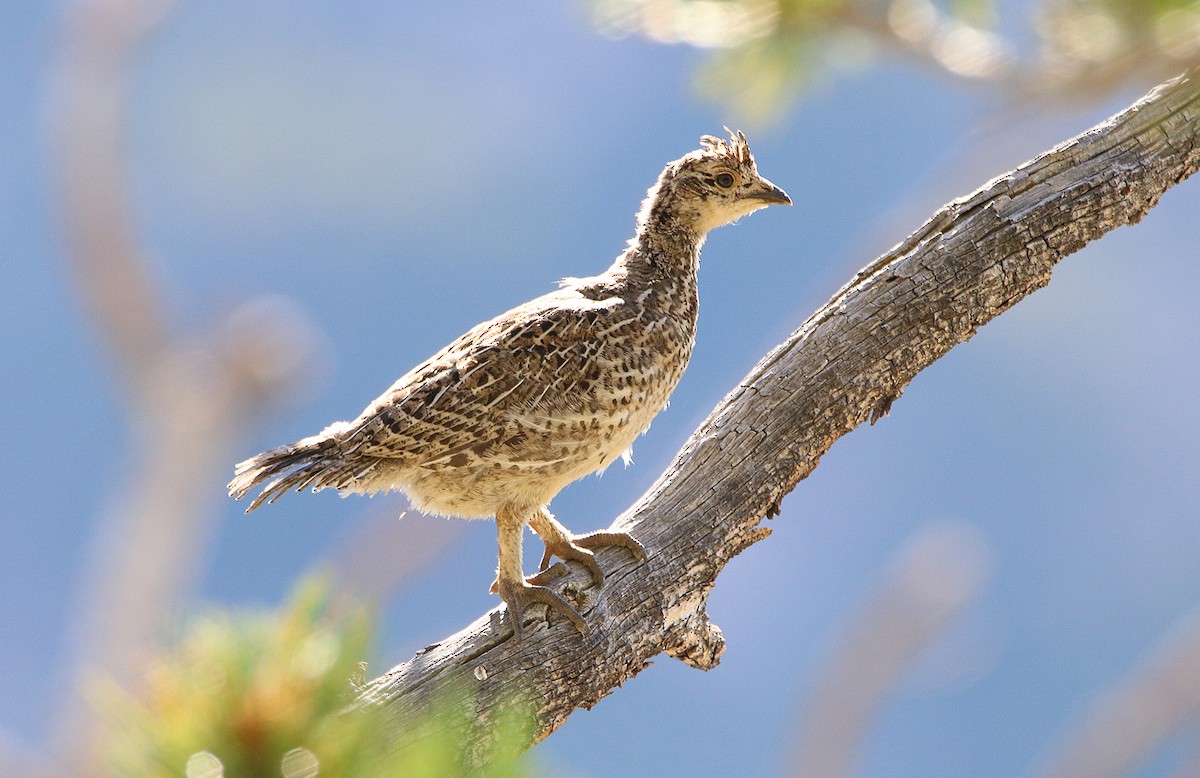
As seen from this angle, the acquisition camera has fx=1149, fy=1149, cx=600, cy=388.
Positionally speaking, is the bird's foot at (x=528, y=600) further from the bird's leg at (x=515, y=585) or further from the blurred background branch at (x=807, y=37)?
the blurred background branch at (x=807, y=37)

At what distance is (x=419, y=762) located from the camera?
1852mm

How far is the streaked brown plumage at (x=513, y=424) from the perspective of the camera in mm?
4883

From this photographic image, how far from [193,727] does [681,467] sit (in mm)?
3038

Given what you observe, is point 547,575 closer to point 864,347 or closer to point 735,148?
point 864,347

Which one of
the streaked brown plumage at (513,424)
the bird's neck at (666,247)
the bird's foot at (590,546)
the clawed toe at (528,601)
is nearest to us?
the clawed toe at (528,601)

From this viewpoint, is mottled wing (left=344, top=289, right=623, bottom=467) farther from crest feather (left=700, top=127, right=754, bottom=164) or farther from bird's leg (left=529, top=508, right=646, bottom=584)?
crest feather (left=700, top=127, right=754, bottom=164)

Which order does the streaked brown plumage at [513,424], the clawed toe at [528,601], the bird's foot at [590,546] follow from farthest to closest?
the streaked brown plumage at [513,424] → the bird's foot at [590,546] → the clawed toe at [528,601]

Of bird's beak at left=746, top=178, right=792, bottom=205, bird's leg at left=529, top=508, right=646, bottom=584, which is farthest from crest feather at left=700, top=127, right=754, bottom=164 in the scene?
bird's leg at left=529, top=508, right=646, bottom=584

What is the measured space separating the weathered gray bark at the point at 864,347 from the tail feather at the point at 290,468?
1157 mm

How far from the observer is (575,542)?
4867 mm

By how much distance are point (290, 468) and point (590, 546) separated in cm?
132

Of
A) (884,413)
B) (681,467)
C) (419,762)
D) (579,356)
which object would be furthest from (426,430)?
(419,762)

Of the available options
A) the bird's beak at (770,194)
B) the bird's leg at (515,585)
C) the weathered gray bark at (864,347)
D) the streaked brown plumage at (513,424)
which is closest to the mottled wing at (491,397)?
the streaked brown plumage at (513,424)

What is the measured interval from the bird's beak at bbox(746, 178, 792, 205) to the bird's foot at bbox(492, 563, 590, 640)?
2.39 meters
